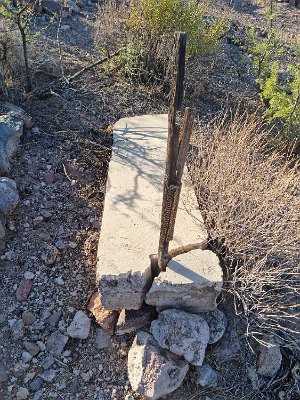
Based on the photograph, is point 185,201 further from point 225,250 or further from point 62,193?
point 62,193

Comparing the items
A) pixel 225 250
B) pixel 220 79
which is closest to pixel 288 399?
pixel 225 250

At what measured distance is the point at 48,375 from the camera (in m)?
2.58

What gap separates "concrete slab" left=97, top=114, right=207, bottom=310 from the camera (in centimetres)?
258

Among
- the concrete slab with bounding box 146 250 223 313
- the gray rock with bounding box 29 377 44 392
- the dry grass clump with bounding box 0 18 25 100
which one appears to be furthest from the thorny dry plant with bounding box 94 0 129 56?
the gray rock with bounding box 29 377 44 392

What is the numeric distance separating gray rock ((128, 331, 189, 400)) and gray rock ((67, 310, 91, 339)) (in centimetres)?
35

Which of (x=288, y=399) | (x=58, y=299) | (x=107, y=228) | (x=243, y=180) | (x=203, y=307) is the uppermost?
(x=243, y=180)

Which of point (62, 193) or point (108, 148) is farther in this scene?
point (108, 148)

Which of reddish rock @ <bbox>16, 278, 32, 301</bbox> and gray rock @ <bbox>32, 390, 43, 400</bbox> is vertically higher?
reddish rock @ <bbox>16, 278, 32, 301</bbox>

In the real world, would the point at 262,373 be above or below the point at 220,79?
below

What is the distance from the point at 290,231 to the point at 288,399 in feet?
3.48

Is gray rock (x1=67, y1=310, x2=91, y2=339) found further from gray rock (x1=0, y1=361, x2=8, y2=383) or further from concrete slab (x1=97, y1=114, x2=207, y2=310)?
gray rock (x1=0, y1=361, x2=8, y2=383)

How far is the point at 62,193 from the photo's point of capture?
139 inches

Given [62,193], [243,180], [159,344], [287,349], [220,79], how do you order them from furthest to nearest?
1. [220,79]
2. [62,193]
3. [243,180]
4. [287,349]
5. [159,344]

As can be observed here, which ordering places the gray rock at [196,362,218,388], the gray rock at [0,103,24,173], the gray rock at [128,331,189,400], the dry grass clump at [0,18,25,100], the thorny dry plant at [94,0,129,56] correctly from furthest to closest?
the thorny dry plant at [94,0,129,56], the dry grass clump at [0,18,25,100], the gray rock at [0,103,24,173], the gray rock at [196,362,218,388], the gray rock at [128,331,189,400]
